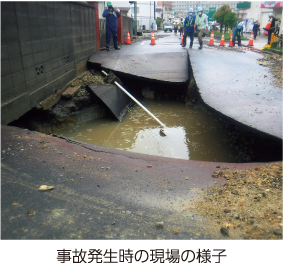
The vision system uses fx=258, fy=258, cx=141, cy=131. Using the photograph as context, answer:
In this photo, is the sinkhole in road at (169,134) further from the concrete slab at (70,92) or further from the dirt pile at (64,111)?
the concrete slab at (70,92)

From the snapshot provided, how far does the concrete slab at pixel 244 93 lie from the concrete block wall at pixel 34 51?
2.97m

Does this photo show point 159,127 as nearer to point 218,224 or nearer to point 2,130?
point 2,130

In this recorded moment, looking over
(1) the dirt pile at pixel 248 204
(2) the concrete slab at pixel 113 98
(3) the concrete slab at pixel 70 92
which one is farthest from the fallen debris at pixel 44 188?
(3) the concrete slab at pixel 70 92

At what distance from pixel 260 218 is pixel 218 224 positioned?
29cm

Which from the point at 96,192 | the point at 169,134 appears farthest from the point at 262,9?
the point at 96,192

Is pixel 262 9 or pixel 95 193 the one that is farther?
pixel 262 9

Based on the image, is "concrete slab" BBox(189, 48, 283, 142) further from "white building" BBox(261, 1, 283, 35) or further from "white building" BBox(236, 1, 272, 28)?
"white building" BBox(236, 1, 272, 28)

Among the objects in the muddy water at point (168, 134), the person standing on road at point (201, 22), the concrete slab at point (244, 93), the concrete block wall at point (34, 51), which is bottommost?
the muddy water at point (168, 134)

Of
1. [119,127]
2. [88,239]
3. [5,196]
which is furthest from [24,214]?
[119,127]

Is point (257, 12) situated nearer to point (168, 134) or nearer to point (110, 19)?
point (110, 19)

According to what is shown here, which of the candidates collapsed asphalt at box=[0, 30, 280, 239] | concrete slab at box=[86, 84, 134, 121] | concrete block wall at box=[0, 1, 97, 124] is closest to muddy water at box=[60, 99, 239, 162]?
concrete slab at box=[86, 84, 134, 121]

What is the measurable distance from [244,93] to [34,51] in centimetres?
380

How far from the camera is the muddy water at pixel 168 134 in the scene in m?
4.32

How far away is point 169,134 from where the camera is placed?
16.8 ft
